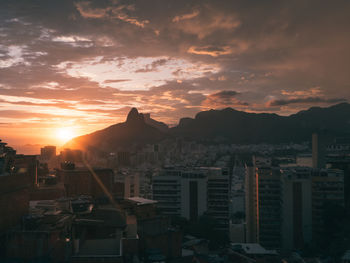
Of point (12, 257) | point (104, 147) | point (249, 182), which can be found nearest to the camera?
point (12, 257)

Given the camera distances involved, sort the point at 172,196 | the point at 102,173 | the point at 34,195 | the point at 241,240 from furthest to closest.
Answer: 1. the point at 241,240
2. the point at 172,196
3. the point at 102,173
4. the point at 34,195

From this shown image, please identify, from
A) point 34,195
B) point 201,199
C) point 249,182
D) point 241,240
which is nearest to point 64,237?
point 34,195

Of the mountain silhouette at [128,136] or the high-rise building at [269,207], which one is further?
the mountain silhouette at [128,136]

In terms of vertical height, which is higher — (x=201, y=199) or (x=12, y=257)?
(x=12, y=257)

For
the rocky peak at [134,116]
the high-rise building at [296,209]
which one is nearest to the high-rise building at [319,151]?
the high-rise building at [296,209]

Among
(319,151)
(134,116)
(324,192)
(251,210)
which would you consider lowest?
(251,210)

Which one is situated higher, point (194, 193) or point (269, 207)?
point (194, 193)

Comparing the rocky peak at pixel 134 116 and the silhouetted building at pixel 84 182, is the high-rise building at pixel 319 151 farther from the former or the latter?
the rocky peak at pixel 134 116

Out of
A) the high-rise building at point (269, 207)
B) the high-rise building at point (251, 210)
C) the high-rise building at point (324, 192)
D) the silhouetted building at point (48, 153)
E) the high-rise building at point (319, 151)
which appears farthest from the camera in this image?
the high-rise building at point (319, 151)

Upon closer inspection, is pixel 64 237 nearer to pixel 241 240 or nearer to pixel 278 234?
pixel 278 234

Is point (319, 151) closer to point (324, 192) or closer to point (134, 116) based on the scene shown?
point (324, 192)

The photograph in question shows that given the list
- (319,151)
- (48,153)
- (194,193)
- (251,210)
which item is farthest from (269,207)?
(319,151)
